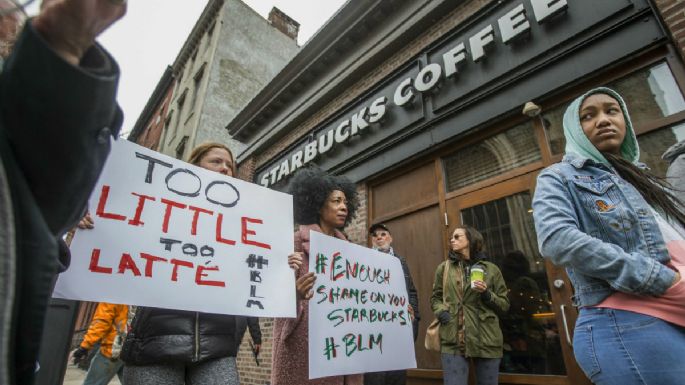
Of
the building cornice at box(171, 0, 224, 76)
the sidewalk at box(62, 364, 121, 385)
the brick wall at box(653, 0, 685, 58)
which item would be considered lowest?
the sidewalk at box(62, 364, 121, 385)

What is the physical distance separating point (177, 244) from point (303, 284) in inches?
26.5

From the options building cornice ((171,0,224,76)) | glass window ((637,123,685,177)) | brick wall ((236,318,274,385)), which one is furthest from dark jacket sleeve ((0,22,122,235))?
building cornice ((171,0,224,76))

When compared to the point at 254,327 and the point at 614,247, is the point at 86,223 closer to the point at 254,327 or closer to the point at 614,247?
the point at 254,327

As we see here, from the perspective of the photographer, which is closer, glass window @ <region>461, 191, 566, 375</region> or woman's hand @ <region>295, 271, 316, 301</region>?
woman's hand @ <region>295, 271, 316, 301</region>

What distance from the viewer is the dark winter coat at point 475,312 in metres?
2.87

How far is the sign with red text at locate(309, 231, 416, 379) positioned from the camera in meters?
1.94

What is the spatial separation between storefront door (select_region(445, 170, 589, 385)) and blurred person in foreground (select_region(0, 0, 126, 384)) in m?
3.53

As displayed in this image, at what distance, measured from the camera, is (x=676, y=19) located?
2.87 meters

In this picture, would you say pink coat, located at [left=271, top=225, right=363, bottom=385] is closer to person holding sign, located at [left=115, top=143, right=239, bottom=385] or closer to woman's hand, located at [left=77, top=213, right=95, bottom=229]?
person holding sign, located at [left=115, top=143, right=239, bottom=385]

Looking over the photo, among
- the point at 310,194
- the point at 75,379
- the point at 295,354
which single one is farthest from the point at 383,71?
the point at 75,379

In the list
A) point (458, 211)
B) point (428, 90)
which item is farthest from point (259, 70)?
point (458, 211)

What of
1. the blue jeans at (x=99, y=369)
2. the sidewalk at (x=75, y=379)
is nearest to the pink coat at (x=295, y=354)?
the blue jeans at (x=99, y=369)

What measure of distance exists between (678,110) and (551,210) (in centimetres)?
250

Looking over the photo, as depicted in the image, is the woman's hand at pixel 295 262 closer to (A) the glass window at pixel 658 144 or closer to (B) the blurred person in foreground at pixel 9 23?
(B) the blurred person in foreground at pixel 9 23
